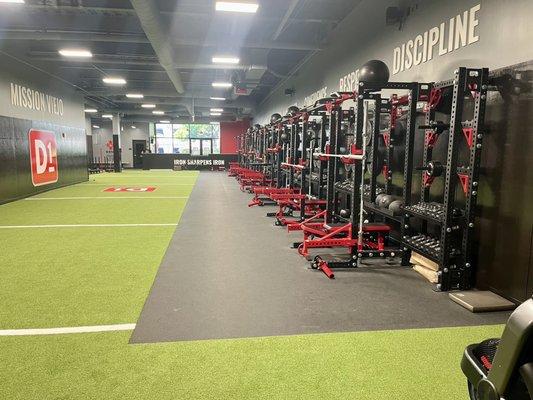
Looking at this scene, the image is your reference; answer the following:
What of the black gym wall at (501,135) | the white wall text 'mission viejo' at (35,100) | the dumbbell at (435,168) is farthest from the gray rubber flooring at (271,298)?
the white wall text 'mission viejo' at (35,100)

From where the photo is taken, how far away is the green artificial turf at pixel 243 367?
6.27 ft

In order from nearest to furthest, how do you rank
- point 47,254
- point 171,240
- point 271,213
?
point 47,254 < point 171,240 < point 271,213

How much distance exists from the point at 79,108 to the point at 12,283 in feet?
41.3

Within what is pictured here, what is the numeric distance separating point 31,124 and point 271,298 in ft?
31.4

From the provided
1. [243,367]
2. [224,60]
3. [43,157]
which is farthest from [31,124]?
[243,367]

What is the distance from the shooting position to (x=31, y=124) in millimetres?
9859

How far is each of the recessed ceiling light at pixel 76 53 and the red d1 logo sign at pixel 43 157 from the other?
2.20 metres

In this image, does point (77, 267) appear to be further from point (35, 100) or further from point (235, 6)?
point (35, 100)

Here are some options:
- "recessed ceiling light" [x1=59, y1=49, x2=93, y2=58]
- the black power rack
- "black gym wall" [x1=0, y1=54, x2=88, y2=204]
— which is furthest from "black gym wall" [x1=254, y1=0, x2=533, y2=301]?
"black gym wall" [x1=0, y1=54, x2=88, y2=204]

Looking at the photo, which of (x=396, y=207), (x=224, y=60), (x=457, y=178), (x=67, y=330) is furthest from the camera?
(x=224, y=60)

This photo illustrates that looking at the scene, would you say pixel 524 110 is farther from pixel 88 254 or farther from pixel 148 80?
pixel 148 80

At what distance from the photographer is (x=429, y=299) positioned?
3195 mm

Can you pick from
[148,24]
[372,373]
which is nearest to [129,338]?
[372,373]

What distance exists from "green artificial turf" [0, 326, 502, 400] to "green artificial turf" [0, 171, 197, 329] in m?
0.38
